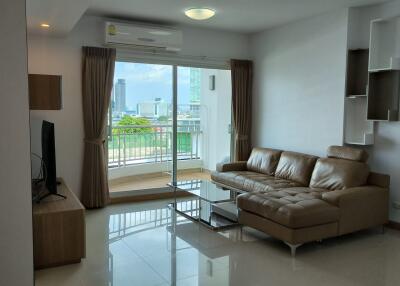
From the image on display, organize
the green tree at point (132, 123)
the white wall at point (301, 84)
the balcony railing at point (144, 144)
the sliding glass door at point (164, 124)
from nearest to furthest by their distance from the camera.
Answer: the white wall at point (301, 84)
the sliding glass door at point (164, 124)
the green tree at point (132, 123)
the balcony railing at point (144, 144)

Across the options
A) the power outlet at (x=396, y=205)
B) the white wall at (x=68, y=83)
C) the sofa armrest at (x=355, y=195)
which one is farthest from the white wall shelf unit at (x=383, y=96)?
the white wall at (x=68, y=83)

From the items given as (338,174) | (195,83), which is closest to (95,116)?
(195,83)

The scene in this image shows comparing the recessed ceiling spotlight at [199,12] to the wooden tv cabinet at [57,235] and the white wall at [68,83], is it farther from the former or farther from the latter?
the wooden tv cabinet at [57,235]

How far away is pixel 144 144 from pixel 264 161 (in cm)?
207

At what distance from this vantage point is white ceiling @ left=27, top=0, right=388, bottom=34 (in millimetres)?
3695

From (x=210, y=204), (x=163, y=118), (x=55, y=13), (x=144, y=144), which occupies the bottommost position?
(x=210, y=204)

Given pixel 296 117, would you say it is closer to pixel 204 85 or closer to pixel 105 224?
pixel 204 85

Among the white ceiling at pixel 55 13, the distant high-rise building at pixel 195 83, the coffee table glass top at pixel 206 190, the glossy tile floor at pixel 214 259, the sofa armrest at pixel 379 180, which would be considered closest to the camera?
the glossy tile floor at pixel 214 259

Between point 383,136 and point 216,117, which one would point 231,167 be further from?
point 383,136

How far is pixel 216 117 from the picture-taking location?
261 inches

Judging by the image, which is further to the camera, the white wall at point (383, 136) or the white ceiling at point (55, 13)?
the white wall at point (383, 136)

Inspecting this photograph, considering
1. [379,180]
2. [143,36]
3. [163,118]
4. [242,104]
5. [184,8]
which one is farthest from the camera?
[242,104]

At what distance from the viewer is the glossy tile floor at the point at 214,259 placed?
2.95 metres

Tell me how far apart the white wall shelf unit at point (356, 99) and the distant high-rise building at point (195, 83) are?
2.48 metres
